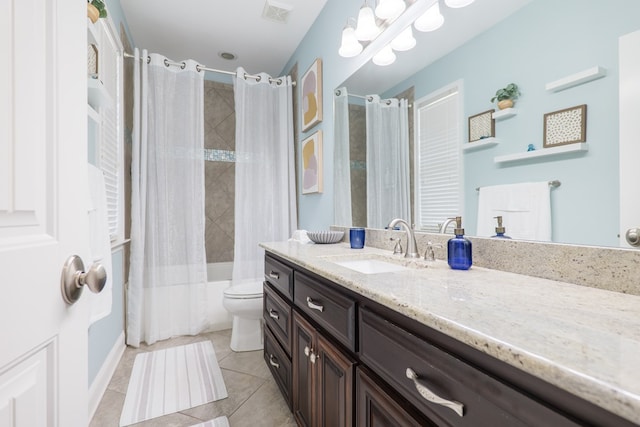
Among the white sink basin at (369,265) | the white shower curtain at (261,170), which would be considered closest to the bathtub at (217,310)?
the white shower curtain at (261,170)

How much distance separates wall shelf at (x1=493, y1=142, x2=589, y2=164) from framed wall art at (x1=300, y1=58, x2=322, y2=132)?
5.15 ft

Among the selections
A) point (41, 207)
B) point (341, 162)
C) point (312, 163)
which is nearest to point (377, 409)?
point (41, 207)

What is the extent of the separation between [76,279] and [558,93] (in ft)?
4.10

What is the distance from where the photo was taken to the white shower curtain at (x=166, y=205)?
2.39 m

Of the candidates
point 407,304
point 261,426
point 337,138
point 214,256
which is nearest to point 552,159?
point 407,304

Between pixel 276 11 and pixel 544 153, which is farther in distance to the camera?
pixel 276 11

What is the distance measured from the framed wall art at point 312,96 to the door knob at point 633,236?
1.94 m

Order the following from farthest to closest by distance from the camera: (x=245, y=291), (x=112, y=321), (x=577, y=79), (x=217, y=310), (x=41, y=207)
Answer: (x=217, y=310)
(x=245, y=291)
(x=112, y=321)
(x=577, y=79)
(x=41, y=207)

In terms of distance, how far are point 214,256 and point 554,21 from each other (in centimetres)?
339

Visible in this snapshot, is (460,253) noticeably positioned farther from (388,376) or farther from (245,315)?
(245,315)

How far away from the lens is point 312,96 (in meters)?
2.46

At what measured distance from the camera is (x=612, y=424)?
0.35 meters

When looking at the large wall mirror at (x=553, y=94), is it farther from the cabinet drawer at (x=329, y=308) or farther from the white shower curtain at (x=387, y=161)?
the cabinet drawer at (x=329, y=308)

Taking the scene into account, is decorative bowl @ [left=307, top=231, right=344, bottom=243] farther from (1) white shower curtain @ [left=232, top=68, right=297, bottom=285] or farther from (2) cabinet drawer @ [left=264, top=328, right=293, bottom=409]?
(1) white shower curtain @ [left=232, top=68, right=297, bottom=285]
